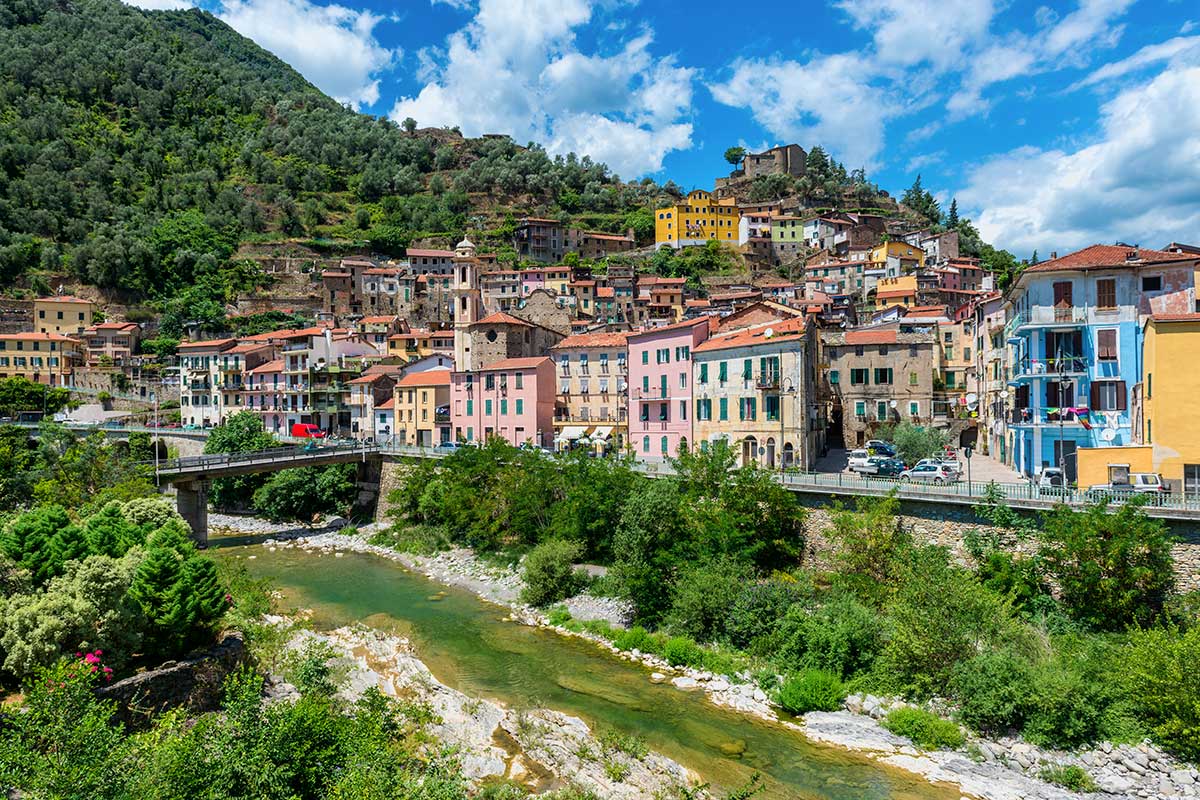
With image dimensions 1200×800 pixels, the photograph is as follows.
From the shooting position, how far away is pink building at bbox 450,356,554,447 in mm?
52219

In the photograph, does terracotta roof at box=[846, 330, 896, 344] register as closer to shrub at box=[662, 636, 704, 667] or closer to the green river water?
shrub at box=[662, 636, 704, 667]

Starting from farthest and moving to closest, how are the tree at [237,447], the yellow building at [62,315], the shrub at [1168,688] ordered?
the yellow building at [62,315] < the tree at [237,447] < the shrub at [1168,688]

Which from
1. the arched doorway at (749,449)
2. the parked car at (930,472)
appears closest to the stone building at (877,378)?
the arched doorway at (749,449)

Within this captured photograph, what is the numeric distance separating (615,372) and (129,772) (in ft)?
137

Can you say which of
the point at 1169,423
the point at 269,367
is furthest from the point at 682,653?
the point at 269,367

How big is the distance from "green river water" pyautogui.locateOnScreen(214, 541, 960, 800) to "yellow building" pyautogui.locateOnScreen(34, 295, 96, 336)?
73376 mm

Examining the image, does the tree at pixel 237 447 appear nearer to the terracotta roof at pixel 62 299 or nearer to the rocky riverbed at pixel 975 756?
the rocky riverbed at pixel 975 756

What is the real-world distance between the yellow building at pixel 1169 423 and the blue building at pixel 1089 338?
7.63 feet

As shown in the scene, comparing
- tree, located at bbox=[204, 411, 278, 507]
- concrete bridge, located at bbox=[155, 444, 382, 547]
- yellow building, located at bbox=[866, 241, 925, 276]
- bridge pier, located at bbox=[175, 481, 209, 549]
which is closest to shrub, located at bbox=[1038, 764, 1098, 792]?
concrete bridge, located at bbox=[155, 444, 382, 547]

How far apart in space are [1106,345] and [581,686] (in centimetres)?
2477

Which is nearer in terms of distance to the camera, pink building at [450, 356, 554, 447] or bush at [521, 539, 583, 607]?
bush at [521, 539, 583, 607]

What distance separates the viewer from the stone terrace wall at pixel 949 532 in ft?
70.3

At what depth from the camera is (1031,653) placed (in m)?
20.2

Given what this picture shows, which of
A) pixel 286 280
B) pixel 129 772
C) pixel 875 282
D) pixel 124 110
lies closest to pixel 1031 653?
pixel 129 772
